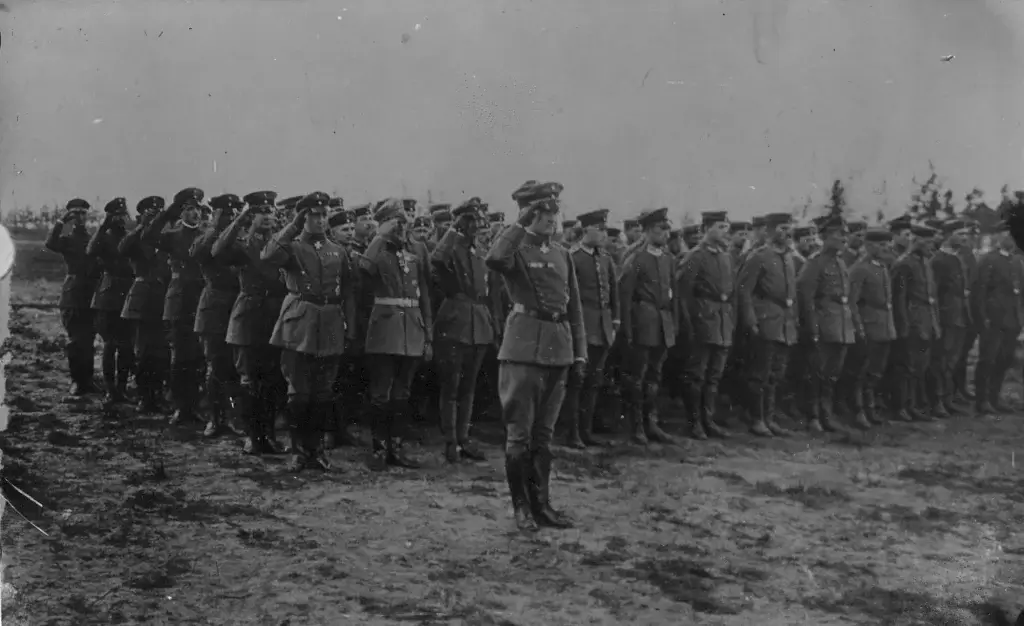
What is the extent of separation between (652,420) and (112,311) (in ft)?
10.8

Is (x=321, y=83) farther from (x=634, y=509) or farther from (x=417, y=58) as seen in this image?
(x=634, y=509)

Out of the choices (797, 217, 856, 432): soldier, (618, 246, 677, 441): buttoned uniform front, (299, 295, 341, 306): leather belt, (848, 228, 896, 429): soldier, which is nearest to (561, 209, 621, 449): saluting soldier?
(618, 246, 677, 441): buttoned uniform front

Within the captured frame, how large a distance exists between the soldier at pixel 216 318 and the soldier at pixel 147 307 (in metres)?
0.22

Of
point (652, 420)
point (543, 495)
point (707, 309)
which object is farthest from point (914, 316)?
point (543, 495)

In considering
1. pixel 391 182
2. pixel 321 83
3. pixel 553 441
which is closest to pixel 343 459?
pixel 553 441

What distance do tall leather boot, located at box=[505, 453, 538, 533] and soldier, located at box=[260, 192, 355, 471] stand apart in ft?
3.86

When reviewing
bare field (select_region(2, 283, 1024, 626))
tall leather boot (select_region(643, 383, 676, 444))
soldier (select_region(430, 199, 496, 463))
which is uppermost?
soldier (select_region(430, 199, 496, 463))

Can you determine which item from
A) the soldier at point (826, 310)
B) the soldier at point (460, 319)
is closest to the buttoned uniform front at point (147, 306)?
the soldier at point (460, 319)

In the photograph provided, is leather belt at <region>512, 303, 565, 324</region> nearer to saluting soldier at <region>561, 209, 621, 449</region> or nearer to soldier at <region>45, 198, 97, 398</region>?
saluting soldier at <region>561, 209, 621, 449</region>

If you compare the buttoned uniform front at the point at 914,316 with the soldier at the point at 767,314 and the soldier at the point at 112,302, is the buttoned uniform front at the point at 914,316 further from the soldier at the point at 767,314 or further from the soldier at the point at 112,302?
the soldier at the point at 112,302

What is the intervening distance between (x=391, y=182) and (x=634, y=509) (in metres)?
2.30

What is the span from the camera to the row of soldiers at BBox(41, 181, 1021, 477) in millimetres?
4887

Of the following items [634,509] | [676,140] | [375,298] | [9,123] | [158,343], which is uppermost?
[676,140]

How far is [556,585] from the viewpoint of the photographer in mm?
4223
